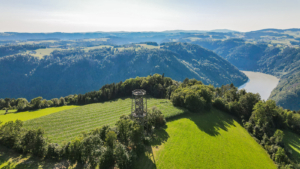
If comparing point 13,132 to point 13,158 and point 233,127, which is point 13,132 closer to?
point 13,158

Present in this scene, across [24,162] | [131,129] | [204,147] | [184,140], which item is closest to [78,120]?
[24,162]

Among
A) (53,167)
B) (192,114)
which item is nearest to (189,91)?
(192,114)

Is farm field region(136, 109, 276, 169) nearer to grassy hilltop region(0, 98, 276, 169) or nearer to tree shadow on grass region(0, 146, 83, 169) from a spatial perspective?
grassy hilltop region(0, 98, 276, 169)

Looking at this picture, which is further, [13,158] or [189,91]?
[189,91]

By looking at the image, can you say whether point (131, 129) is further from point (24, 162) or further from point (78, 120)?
point (78, 120)

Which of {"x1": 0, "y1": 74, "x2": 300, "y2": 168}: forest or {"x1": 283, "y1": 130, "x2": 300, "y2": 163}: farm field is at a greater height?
{"x1": 0, "y1": 74, "x2": 300, "y2": 168}: forest

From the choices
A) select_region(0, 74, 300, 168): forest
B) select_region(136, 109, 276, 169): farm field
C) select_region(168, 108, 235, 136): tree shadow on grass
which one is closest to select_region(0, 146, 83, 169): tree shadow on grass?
select_region(0, 74, 300, 168): forest

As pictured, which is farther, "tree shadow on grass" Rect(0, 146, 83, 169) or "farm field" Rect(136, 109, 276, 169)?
"farm field" Rect(136, 109, 276, 169)
